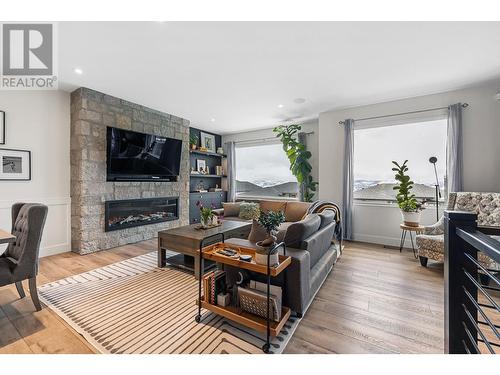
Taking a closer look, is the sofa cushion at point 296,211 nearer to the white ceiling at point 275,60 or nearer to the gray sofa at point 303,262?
the gray sofa at point 303,262

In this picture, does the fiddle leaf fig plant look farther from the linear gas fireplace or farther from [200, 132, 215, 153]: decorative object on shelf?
[200, 132, 215, 153]: decorative object on shelf

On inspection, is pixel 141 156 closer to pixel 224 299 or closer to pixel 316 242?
pixel 224 299

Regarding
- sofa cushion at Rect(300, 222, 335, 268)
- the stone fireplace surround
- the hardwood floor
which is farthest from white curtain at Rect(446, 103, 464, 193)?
the stone fireplace surround

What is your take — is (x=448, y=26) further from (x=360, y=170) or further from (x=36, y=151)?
(x=36, y=151)

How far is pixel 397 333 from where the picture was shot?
1.75 meters

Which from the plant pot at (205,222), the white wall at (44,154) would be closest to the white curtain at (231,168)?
the plant pot at (205,222)

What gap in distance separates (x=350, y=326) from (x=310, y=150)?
412cm

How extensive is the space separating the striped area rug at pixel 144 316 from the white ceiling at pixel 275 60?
2.54 m

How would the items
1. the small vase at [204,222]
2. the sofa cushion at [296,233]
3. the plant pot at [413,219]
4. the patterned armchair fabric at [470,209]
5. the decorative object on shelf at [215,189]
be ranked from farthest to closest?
the decorative object on shelf at [215,189] < the plant pot at [413,219] < the small vase at [204,222] < the patterned armchair fabric at [470,209] < the sofa cushion at [296,233]

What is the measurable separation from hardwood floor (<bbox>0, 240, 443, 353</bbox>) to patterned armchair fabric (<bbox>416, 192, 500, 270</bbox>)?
0.26 meters

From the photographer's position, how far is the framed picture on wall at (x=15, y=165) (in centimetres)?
297

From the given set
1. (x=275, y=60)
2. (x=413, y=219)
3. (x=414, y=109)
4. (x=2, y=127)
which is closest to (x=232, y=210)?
(x=275, y=60)

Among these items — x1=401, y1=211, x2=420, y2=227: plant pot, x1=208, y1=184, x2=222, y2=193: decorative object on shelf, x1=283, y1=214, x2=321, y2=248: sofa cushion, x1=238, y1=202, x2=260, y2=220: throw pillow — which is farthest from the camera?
x1=208, y1=184, x2=222, y2=193: decorative object on shelf

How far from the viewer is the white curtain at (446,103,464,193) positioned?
3.44 meters
